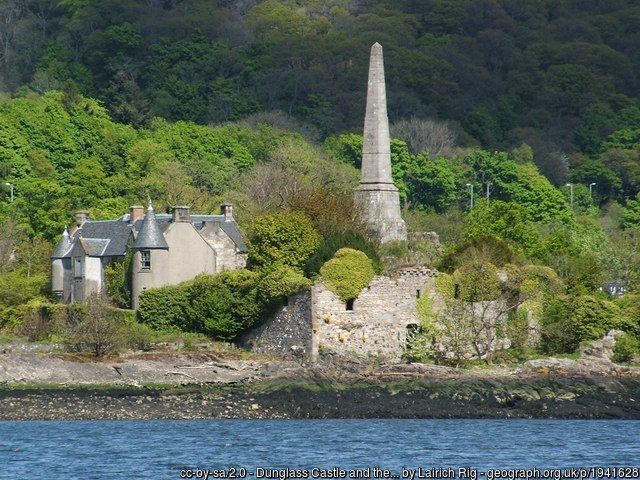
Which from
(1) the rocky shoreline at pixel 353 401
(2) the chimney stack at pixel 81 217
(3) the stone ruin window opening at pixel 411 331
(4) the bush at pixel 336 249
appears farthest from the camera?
(2) the chimney stack at pixel 81 217

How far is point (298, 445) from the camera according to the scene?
46.6m

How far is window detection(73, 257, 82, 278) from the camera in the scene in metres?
66.8

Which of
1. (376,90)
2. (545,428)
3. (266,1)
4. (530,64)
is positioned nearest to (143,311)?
(376,90)

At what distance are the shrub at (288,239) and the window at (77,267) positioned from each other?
821 cm

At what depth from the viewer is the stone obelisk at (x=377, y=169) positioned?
66750 mm

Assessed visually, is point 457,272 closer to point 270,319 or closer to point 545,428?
point 270,319

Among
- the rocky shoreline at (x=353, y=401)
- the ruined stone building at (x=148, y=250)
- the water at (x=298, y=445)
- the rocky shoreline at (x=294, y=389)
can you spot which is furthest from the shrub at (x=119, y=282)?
the water at (x=298, y=445)

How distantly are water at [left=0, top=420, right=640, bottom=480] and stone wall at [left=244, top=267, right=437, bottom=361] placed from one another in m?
7.34

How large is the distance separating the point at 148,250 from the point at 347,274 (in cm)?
850

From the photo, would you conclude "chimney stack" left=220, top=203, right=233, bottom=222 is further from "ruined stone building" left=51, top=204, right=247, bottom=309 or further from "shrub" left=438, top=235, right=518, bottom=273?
"shrub" left=438, top=235, right=518, bottom=273

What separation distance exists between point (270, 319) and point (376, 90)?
11.3 m

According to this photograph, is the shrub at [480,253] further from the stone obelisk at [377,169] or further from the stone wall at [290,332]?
the stone wall at [290,332]
